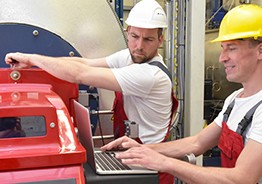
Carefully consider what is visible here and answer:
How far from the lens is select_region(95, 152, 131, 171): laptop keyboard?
100 cm

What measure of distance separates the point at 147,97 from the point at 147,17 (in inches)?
14.8

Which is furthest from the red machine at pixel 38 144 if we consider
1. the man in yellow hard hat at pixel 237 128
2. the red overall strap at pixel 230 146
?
the red overall strap at pixel 230 146

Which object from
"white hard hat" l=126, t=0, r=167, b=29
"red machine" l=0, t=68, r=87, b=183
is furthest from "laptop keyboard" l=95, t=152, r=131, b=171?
"white hard hat" l=126, t=0, r=167, b=29

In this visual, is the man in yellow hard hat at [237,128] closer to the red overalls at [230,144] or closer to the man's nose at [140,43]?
the red overalls at [230,144]

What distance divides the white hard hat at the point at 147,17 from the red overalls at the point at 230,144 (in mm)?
537

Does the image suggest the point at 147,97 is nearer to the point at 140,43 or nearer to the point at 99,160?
the point at 140,43

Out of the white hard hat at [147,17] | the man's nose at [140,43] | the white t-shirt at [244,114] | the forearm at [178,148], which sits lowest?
the forearm at [178,148]

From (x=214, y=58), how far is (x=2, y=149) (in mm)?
3082

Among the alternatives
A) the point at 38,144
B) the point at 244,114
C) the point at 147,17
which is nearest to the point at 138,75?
the point at 147,17

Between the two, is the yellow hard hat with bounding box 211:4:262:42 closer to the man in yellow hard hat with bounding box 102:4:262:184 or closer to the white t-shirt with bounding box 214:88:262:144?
the man in yellow hard hat with bounding box 102:4:262:184

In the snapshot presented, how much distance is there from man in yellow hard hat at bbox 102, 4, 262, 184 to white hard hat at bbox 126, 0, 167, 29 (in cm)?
41

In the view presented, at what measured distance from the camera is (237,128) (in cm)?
128

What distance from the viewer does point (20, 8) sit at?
1.65m

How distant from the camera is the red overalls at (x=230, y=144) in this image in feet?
4.12
